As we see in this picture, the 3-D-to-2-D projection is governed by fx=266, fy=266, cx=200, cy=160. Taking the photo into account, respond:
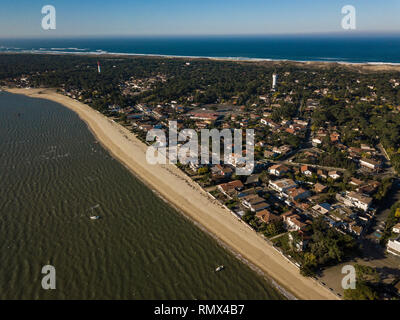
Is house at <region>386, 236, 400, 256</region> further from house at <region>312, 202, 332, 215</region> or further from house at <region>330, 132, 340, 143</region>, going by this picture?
house at <region>330, 132, 340, 143</region>

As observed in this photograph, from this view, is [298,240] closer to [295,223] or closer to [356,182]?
[295,223]

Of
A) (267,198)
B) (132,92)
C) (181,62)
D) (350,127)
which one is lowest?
(267,198)

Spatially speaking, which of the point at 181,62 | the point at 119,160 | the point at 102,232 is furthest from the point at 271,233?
the point at 181,62

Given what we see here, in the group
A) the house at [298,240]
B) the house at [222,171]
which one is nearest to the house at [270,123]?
the house at [222,171]

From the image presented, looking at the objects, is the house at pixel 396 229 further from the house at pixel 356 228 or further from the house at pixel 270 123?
the house at pixel 270 123

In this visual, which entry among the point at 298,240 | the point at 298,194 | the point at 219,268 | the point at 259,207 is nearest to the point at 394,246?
the point at 298,240

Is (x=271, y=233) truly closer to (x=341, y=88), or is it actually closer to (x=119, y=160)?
(x=119, y=160)
